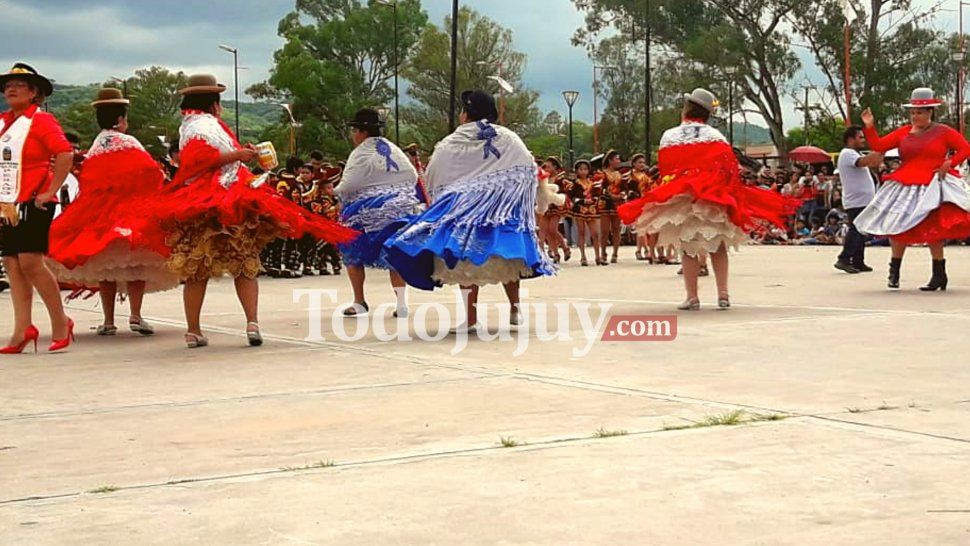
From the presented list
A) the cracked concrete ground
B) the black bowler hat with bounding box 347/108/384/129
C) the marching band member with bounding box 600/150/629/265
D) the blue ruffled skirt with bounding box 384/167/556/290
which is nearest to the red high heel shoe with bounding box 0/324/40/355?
the cracked concrete ground

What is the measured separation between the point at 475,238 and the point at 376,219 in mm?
2535

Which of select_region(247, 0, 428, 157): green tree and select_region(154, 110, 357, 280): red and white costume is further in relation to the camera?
select_region(247, 0, 428, 157): green tree

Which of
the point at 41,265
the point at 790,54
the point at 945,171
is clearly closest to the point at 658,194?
the point at 945,171

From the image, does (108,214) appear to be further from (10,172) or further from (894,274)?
(894,274)

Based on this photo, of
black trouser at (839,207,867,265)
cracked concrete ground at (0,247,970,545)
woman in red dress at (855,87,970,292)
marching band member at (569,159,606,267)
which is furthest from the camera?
marching band member at (569,159,606,267)

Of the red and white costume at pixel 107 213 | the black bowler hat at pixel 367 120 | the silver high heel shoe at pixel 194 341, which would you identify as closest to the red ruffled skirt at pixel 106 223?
the red and white costume at pixel 107 213

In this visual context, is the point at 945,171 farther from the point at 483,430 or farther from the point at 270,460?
the point at 270,460

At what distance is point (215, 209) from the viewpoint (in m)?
9.78

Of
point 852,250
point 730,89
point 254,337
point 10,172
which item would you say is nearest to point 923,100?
point 852,250

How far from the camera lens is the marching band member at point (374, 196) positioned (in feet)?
40.7

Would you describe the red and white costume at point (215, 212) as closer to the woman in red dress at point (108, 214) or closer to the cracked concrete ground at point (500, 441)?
the cracked concrete ground at point (500, 441)

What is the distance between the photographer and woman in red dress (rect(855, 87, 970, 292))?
13602mm

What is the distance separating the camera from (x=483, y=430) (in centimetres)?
600

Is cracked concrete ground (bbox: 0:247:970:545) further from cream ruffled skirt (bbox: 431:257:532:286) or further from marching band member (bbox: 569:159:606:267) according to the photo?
marching band member (bbox: 569:159:606:267)
